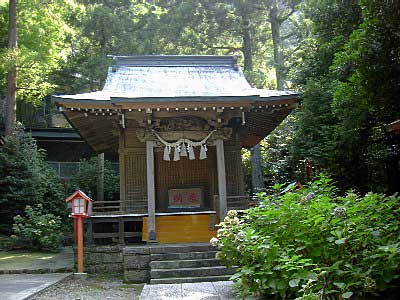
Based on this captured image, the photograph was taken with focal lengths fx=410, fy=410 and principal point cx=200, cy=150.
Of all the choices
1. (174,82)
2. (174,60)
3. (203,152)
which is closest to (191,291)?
(203,152)

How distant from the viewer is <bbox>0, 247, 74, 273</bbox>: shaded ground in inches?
369

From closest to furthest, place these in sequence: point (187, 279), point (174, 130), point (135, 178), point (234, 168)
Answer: point (187, 279), point (174, 130), point (135, 178), point (234, 168)

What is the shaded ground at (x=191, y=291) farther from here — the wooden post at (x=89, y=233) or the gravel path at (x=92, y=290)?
the wooden post at (x=89, y=233)

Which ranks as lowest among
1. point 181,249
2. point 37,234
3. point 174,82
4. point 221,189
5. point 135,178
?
point 181,249

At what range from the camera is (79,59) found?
2069cm

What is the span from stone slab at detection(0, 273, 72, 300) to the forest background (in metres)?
6.63

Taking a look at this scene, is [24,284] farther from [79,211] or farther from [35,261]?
[35,261]

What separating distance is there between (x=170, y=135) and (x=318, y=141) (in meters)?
4.33

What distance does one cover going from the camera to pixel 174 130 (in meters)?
10.3

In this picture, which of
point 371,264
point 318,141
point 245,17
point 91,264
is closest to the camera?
point 371,264

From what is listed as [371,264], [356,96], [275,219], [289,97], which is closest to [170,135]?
[289,97]

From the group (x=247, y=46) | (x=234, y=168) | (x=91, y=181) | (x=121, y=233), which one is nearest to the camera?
(x=121, y=233)

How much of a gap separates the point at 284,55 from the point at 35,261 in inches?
624

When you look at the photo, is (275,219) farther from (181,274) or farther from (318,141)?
(318,141)
